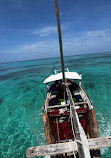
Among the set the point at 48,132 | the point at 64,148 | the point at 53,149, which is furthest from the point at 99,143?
the point at 48,132

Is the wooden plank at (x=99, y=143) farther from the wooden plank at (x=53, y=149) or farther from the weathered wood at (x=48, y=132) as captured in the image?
the weathered wood at (x=48, y=132)

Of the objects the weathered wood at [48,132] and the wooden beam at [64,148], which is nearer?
the wooden beam at [64,148]

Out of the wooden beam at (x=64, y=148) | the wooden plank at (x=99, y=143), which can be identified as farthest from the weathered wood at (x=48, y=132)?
the wooden plank at (x=99, y=143)

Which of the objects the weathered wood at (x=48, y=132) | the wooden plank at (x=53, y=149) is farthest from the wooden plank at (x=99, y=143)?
the weathered wood at (x=48, y=132)

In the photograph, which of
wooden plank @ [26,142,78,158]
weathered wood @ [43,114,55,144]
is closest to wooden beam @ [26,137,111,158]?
wooden plank @ [26,142,78,158]

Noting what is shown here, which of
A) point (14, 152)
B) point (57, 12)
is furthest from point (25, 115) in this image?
point (57, 12)

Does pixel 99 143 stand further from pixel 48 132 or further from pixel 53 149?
pixel 48 132

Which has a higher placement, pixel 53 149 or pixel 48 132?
pixel 53 149

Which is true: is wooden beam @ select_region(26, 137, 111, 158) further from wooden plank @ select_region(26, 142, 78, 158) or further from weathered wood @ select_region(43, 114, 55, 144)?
weathered wood @ select_region(43, 114, 55, 144)

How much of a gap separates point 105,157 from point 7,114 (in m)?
14.4

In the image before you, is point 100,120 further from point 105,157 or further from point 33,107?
point 33,107

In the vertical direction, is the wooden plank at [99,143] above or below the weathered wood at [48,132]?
above

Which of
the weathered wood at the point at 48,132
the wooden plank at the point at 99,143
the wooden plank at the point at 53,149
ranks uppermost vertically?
the wooden plank at the point at 99,143

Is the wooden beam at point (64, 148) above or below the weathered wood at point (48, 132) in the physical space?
above
